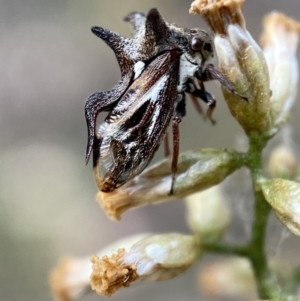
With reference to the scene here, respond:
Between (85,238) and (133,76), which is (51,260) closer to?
(85,238)

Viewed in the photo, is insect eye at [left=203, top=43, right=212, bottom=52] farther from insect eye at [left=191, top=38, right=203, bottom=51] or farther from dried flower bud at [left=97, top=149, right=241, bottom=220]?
dried flower bud at [left=97, top=149, right=241, bottom=220]

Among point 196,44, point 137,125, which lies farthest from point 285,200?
point 196,44

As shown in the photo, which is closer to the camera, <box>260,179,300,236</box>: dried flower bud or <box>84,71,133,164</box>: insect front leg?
→ <box>260,179,300,236</box>: dried flower bud

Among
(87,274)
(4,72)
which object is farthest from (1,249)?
(87,274)

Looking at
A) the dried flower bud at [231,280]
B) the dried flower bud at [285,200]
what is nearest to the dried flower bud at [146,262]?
the dried flower bud at [285,200]

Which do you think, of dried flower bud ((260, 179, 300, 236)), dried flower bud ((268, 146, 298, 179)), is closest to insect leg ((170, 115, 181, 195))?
dried flower bud ((260, 179, 300, 236))
